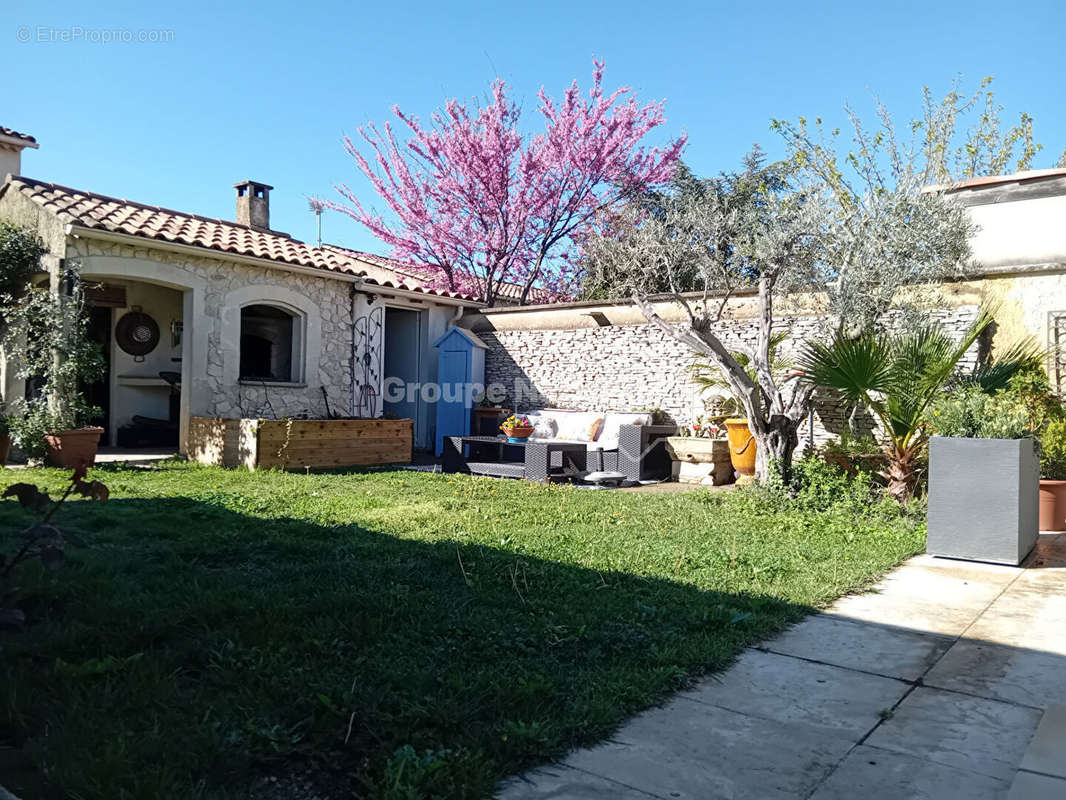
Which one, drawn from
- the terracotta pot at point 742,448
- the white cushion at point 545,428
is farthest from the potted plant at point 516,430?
the terracotta pot at point 742,448

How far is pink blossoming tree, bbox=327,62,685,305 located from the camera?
16328 mm

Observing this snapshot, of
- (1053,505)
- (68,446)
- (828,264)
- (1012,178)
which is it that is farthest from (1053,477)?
(68,446)

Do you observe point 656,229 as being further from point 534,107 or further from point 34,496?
point 34,496

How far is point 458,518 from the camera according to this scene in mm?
6051

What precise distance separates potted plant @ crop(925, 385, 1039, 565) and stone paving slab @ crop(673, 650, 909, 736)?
2787 millimetres

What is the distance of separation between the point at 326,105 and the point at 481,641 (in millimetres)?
14828

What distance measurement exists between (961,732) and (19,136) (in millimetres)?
15568

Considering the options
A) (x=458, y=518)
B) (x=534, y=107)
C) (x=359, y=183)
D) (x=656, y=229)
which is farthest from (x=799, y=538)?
(x=359, y=183)

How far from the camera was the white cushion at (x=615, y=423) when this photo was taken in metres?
9.88

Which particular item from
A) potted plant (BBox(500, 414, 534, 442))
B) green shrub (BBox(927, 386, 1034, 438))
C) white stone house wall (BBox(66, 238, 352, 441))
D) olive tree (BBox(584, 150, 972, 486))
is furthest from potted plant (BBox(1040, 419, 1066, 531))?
white stone house wall (BBox(66, 238, 352, 441))

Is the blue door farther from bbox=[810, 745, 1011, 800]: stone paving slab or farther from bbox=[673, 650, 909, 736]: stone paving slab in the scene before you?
bbox=[810, 745, 1011, 800]: stone paving slab

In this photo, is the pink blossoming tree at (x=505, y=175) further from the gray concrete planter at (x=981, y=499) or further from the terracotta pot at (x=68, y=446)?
the gray concrete planter at (x=981, y=499)

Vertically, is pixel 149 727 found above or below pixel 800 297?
below

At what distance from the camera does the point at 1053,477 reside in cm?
669
